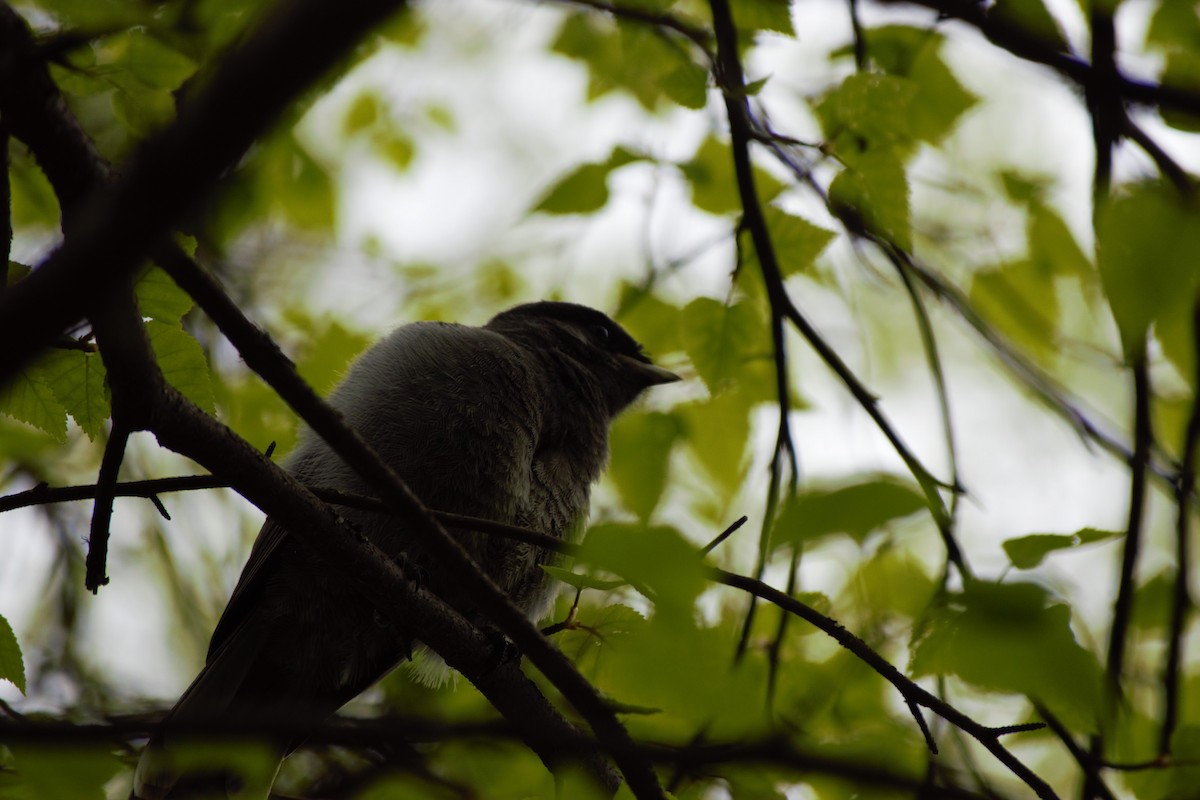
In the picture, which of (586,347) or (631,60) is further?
(586,347)

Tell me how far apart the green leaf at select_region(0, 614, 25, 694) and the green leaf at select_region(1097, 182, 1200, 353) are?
8.15 feet

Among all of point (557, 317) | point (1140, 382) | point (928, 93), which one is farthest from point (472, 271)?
point (1140, 382)

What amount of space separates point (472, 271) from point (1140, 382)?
449 centimetres

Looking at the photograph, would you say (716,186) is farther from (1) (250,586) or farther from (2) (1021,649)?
(2) (1021,649)

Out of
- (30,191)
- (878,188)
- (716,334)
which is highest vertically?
(30,191)

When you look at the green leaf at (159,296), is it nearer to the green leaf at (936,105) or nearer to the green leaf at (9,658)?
the green leaf at (9,658)

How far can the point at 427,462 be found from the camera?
3678mm

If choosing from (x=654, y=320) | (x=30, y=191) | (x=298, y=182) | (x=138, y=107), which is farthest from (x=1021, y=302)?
(x=30, y=191)

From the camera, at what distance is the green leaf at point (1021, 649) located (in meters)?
1.77

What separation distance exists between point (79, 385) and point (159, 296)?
32 centimetres

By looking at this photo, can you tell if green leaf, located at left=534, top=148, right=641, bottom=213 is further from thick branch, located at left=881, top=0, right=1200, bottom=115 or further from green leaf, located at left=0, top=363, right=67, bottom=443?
green leaf, located at left=0, top=363, right=67, bottom=443

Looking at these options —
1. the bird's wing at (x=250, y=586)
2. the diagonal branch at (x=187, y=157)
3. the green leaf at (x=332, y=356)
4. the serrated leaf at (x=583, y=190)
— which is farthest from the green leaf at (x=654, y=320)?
the diagonal branch at (x=187, y=157)

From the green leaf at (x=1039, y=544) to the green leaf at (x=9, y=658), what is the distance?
7.64 feet

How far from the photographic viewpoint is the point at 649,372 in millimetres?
5105
